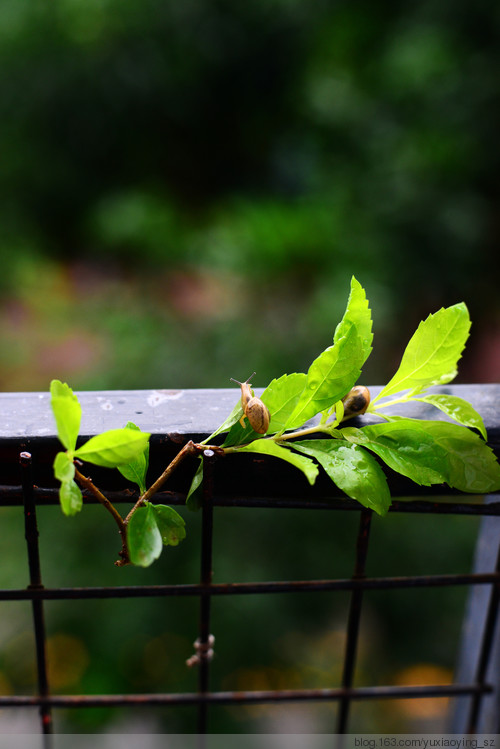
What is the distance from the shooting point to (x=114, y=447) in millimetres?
323

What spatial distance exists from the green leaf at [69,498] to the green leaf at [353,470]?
0.43 ft

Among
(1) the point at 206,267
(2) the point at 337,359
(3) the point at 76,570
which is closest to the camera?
(2) the point at 337,359

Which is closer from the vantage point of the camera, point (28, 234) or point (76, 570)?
point (76, 570)

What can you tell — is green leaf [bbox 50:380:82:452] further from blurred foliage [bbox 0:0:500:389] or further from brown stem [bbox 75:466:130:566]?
blurred foliage [bbox 0:0:500:389]

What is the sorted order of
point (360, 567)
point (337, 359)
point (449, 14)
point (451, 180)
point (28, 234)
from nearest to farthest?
1. point (337, 359)
2. point (360, 567)
3. point (451, 180)
4. point (449, 14)
5. point (28, 234)

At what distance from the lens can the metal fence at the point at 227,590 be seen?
0.41 meters

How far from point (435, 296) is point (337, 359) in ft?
5.84

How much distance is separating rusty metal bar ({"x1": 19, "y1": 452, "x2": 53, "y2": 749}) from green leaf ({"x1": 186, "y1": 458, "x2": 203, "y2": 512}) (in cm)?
10

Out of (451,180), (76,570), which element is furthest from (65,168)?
(76,570)

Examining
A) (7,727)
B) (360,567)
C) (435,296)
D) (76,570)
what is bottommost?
(7,727)

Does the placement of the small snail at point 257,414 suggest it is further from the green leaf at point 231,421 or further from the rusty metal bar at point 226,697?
the rusty metal bar at point 226,697

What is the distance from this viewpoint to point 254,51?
2.46 m

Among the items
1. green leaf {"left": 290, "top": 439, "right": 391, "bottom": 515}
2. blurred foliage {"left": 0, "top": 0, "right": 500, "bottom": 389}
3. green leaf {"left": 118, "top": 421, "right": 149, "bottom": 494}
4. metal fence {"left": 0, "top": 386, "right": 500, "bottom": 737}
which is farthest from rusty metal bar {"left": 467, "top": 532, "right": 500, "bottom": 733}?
blurred foliage {"left": 0, "top": 0, "right": 500, "bottom": 389}

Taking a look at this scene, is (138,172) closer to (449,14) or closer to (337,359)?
(449,14)
